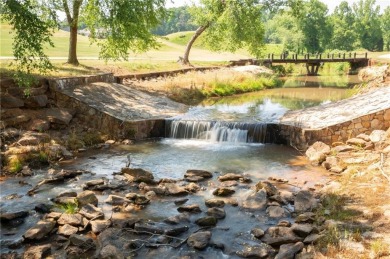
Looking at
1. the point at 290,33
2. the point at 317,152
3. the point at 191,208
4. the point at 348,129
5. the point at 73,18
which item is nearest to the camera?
the point at 191,208

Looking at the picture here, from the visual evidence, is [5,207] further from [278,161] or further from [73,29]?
[73,29]

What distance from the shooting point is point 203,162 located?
13992 mm

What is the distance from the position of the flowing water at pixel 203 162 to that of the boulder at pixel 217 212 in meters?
0.16

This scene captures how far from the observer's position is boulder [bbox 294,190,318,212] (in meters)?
9.45

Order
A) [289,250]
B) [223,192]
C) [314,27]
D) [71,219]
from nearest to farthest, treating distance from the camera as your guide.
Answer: [289,250], [71,219], [223,192], [314,27]

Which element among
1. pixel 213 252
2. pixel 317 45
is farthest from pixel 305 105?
pixel 317 45

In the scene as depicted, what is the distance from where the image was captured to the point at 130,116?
18.0 meters

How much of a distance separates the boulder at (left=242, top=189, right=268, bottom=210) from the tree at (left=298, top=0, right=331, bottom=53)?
74148 millimetres

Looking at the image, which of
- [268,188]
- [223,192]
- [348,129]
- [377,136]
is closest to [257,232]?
[268,188]

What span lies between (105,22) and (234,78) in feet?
49.2

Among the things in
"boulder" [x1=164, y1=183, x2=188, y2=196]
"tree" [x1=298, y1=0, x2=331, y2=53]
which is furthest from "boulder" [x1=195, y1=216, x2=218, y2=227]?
"tree" [x1=298, y1=0, x2=331, y2=53]

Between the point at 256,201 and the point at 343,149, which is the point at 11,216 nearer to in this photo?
the point at 256,201

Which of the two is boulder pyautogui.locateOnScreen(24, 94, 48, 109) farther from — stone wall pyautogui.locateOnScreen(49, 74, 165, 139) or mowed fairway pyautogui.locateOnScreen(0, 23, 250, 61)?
mowed fairway pyautogui.locateOnScreen(0, 23, 250, 61)

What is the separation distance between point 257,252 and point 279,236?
762mm
